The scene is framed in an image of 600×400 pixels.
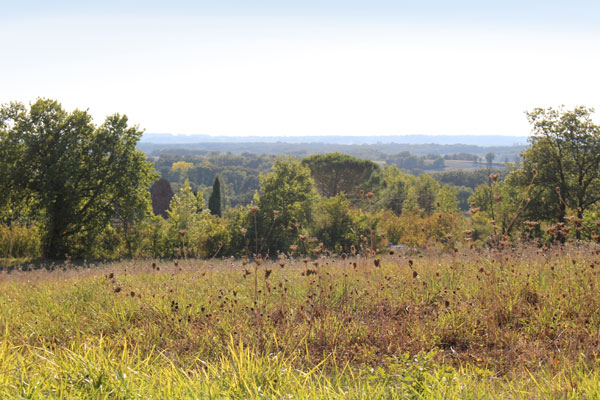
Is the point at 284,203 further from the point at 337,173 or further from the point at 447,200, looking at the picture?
the point at 447,200

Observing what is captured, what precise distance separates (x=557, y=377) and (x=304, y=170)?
3439cm

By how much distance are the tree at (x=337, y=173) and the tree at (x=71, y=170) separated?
32.3 meters

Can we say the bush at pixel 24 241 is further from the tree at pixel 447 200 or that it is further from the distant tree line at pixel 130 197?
the tree at pixel 447 200

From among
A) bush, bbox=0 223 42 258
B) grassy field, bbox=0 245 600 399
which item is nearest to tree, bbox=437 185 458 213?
bush, bbox=0 223 42 258

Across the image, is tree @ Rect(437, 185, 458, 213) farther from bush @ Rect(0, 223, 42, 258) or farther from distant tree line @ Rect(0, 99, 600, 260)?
bush @ Rect(0, 223, 42, 258)

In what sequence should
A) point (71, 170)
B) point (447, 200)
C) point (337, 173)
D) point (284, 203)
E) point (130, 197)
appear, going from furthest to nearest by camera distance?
point (337, 173) < point (447, 200) < point (284, 203) < point (130, 197) < point (71, 170)

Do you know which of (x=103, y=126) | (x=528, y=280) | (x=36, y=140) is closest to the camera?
(x=528, y=280)

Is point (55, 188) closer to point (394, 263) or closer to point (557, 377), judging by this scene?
point (394, 263)

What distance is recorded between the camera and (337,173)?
59969mm

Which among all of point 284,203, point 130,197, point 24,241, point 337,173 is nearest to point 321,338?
point 130,197

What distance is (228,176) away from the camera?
7662 inches

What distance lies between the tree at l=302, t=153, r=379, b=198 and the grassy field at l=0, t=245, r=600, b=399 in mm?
51965

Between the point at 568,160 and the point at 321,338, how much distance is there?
30.3m

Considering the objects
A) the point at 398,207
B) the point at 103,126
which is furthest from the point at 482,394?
the point at 398,207
